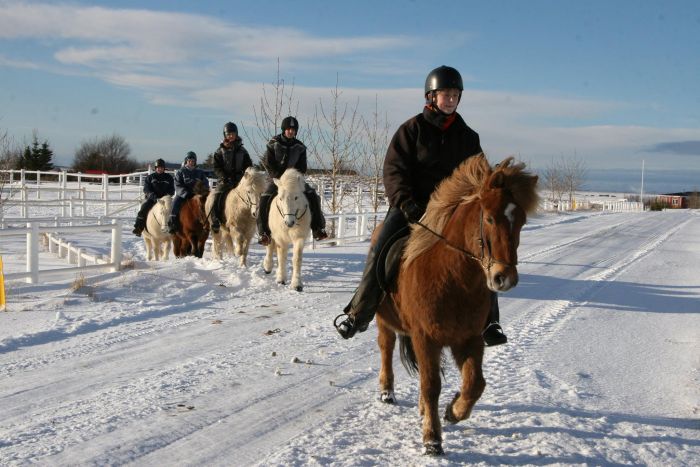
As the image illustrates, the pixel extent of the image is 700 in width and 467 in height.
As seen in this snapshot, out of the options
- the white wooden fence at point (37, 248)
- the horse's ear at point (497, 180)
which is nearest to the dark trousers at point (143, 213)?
the white wooden fence at point (37, 248)

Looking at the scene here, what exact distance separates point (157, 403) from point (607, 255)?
Answer: 1616 cm

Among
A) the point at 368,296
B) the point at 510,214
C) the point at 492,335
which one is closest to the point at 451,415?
the point at 492,335

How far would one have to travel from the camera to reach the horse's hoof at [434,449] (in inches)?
172

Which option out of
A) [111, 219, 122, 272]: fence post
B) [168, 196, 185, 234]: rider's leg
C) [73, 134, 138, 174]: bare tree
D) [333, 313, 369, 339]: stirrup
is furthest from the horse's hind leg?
[73, 134, 138, 174]: bare tree

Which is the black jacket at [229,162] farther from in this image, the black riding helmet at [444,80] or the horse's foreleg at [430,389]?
the horse's foreleg at [430,389]

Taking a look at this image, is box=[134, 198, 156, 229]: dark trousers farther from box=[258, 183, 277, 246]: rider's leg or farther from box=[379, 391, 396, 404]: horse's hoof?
box=[379, 391, 396, 404]: horse's hoof

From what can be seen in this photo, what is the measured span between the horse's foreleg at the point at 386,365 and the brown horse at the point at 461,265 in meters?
0.88

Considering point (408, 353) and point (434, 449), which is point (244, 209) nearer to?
point (408, 353)

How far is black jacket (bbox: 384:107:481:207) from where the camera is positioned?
5105 millimetres

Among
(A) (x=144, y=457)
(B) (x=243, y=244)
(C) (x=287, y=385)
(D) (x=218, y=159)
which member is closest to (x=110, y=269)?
(B) (x=243, y=244)

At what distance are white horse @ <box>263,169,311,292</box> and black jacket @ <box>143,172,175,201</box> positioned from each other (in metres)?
7.06

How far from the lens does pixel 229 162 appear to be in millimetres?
14352

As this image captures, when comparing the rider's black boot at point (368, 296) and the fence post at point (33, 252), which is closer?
the rider's black boot at point (368, 296)

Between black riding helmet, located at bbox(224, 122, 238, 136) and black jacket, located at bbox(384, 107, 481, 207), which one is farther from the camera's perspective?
black riding helmet, located at bbox(224, 122, 238, 136)
